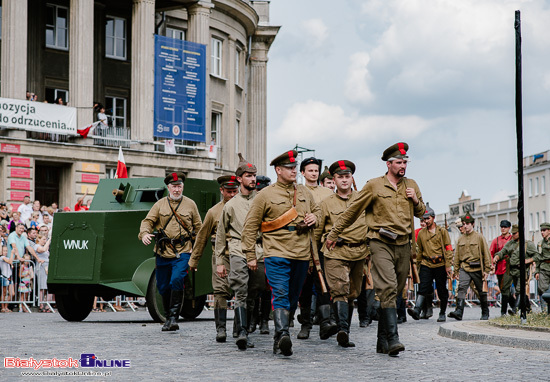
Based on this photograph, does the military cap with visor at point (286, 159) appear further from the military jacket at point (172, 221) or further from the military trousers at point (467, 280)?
the military trousers at point (467, 280)

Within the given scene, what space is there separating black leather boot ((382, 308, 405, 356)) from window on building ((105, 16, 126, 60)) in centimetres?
3588

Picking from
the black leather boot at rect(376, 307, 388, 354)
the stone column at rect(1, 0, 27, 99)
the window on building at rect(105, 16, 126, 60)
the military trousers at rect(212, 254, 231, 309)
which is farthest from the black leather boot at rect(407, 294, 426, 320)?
the window on building at rect(105, 16, 126, 60)

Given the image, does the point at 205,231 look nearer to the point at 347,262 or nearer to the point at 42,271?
the point at 347,262

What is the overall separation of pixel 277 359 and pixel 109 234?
699cm

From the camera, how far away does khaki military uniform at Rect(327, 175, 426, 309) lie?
33.5 feet

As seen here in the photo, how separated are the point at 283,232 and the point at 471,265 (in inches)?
334

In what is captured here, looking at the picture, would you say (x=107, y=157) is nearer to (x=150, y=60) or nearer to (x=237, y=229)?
(x=150, y=60)

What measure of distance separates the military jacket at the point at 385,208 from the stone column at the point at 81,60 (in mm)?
29563

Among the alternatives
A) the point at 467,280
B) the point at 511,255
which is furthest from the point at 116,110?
the point at 467,280

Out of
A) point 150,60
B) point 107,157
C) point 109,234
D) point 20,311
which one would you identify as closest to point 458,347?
point 109,234

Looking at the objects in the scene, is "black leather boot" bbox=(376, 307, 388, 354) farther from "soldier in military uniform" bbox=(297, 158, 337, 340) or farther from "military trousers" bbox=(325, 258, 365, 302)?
"soldier in military uniform" bbox=(297, 158, 337, 340)

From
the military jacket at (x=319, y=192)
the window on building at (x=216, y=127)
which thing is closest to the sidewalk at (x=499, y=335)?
the military jacket at (x=319, y=192)

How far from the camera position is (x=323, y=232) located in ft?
42.1

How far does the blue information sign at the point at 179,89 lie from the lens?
41.8m
